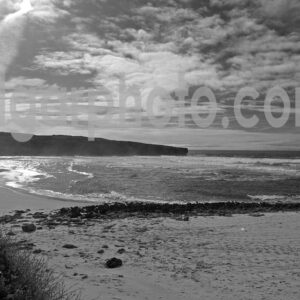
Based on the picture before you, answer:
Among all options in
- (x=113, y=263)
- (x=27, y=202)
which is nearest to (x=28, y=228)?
(x=113, y=263)

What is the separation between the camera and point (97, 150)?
13525 cm

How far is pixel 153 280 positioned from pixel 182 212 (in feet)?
25.8

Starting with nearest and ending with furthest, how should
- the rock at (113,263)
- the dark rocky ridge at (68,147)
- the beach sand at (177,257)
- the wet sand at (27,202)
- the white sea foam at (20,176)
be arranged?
the beach sand at (177,257) → the rock at (113,263) → the wet sand at (27,202) → the white sea foam at (20,176) → the dark rocky ridge at (68,147)

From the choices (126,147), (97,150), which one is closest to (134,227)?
(97,150)

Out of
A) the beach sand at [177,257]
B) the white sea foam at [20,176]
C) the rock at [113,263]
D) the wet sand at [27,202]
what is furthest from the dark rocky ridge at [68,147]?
the rock at [113,263]

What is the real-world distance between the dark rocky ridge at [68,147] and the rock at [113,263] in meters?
117

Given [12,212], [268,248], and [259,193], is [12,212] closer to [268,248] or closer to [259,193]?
[268,248]

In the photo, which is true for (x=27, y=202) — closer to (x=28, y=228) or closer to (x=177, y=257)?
(x=28, y=228)

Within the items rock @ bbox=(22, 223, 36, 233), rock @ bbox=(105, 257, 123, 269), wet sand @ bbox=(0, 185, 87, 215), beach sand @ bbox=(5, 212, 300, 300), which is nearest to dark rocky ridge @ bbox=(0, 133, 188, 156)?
wet sand @ bbox=(0, 185, 87, 215)

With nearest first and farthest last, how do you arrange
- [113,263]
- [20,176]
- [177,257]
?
[113,263] < [177,257] < [20,176]

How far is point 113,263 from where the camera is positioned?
25.1 ft

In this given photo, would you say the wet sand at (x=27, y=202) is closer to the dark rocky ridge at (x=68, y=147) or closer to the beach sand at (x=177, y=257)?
the beach sand at (x=177, y=257)

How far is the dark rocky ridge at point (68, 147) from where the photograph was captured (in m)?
124

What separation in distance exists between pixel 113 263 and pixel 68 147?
131 metres
